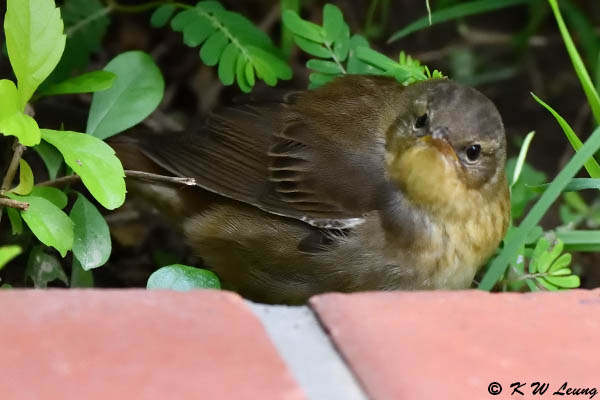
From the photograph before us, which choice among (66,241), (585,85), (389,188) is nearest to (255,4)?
(389,188)

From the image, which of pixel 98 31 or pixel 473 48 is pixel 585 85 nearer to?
pixel 98 31

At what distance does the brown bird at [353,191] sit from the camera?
2547 millimetres

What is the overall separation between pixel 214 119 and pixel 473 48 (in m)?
1.66

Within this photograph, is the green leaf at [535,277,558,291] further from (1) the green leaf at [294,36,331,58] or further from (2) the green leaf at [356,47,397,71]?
(1) the green leaf at [294,36,331,58]

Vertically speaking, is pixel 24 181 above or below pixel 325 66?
below

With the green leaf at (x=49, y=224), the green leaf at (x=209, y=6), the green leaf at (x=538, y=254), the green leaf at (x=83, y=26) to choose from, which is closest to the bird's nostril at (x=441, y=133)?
the green leaf at (x=538, y=254)

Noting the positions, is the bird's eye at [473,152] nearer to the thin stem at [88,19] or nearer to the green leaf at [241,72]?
the green leaf at [241,72]

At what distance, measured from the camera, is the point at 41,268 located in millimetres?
2426

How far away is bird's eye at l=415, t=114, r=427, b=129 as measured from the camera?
8.50 feet

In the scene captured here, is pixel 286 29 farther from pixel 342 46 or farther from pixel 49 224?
pixel 49 224

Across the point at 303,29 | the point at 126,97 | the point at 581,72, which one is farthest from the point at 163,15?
the point at 581,72

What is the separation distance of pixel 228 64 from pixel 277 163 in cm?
34

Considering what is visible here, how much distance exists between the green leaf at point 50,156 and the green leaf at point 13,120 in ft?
1.22

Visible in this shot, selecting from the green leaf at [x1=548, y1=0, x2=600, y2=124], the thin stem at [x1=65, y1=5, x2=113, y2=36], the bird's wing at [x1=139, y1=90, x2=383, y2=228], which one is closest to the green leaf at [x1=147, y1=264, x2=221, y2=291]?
the bird's wing at [x1=139, y1=90, x2=383, y2=228]
